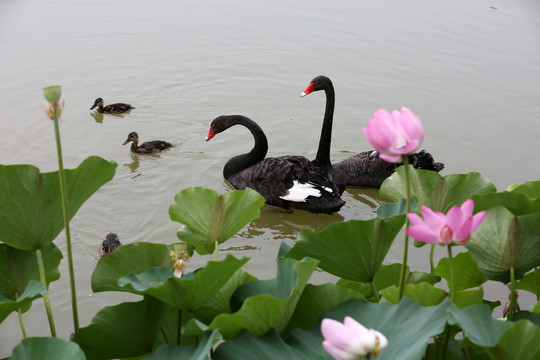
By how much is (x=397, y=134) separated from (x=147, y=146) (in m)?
3.79

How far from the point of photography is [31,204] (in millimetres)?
1556

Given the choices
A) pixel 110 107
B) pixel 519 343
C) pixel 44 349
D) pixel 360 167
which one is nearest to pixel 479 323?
pixel 519 343

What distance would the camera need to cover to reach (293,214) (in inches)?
174

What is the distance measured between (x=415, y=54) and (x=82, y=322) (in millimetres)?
4856

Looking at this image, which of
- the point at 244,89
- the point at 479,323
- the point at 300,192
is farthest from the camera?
the point at 244,89

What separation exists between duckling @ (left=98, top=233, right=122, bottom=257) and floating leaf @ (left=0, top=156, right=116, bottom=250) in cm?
200

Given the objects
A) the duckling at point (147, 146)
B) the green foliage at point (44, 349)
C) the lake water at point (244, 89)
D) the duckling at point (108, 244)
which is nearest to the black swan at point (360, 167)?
the lake water at point (244, 89)

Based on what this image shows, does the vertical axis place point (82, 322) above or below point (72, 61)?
below

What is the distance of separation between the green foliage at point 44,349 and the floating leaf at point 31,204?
1.03ft

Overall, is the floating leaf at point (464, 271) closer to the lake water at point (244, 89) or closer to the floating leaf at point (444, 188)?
the floating leaf at point (444, 188)

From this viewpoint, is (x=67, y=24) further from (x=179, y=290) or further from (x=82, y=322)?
(x=179, y=290)

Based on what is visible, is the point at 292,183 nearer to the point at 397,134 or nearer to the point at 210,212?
the point at 210,212

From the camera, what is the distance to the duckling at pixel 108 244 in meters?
3.56

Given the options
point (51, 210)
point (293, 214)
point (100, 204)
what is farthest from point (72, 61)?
point (51, 210)
